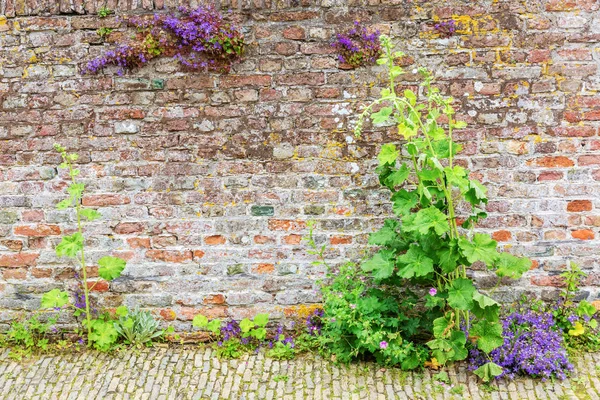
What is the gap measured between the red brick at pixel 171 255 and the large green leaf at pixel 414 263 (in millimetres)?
1556

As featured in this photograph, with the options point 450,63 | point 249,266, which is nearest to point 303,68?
point 450,63

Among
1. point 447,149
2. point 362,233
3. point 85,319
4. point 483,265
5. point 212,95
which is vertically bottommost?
point 85,319

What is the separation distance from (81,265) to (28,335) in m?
0.64

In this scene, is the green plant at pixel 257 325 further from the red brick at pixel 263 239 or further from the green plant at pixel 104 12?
the green plant at pixel 104 12

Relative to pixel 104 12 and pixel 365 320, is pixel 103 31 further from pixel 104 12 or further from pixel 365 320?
pixel 365 320

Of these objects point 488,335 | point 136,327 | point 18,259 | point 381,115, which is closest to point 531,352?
point 488,335

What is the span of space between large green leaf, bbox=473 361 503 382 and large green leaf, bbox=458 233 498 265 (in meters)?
0.67

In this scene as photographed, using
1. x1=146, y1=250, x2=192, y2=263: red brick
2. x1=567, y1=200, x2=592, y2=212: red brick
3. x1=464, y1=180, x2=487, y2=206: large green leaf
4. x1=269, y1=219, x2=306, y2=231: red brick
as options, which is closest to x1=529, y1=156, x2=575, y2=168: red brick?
x1=567, y1=200, x2=592, y2=212: red brick

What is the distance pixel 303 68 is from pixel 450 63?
99cm

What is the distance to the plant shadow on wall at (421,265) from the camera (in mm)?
3199

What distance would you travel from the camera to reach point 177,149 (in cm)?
371

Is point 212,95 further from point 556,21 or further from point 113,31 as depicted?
point 556,21

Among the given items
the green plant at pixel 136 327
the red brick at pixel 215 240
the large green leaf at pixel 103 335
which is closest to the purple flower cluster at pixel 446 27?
the red brick at pixel 215 240

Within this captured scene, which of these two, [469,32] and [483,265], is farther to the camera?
[483,265]
